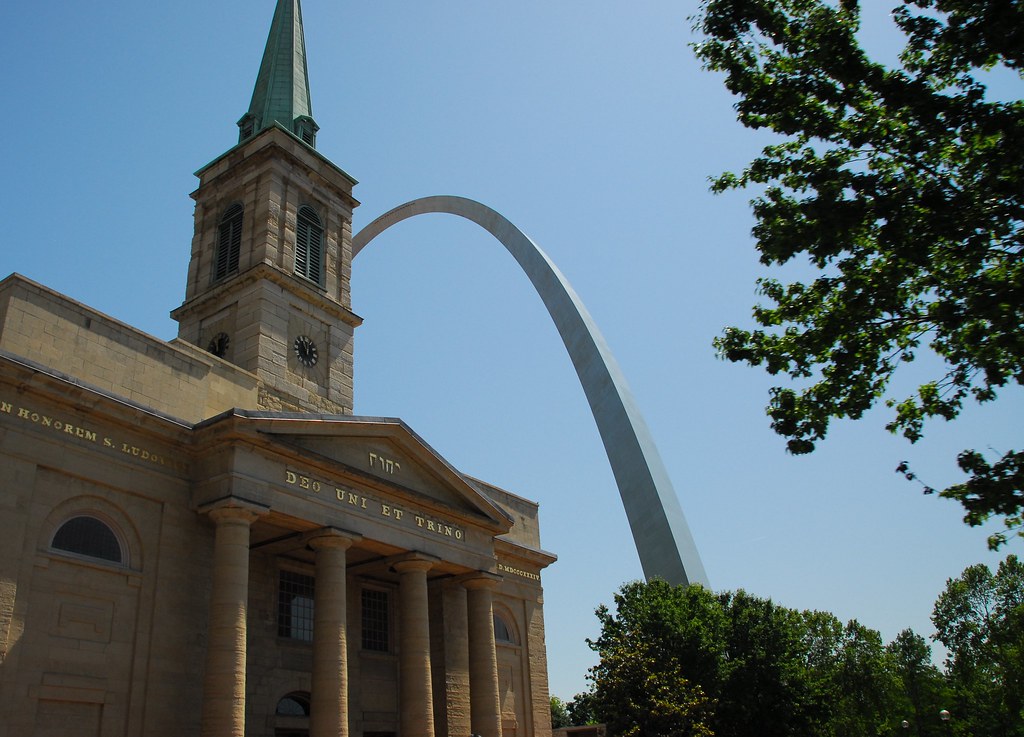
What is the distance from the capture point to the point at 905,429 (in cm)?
1605

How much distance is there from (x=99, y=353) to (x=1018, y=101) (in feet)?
72.3

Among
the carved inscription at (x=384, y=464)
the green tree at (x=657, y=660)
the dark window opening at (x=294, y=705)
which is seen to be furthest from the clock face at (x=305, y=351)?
the green tree at (x=657, y=660)

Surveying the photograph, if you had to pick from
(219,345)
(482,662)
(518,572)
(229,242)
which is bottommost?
(482,662)

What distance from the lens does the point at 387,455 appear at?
92.0 ft

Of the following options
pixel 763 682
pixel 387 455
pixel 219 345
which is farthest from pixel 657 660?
pixel 219 345

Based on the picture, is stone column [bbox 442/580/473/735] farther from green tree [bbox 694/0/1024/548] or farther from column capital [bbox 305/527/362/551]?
green tree [bbox 694/0/1024/548]

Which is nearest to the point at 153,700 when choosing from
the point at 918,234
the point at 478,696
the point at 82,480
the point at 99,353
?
the point at 82,480

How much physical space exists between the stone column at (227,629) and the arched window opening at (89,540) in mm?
2371

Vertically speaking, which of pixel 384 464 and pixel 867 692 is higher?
pixel 384 464

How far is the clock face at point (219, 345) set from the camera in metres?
33.7

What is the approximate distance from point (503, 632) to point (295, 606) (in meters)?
10.6

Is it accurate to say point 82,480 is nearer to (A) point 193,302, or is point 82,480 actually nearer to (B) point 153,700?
(B) point 153,700

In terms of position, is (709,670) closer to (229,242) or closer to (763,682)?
(763,682)

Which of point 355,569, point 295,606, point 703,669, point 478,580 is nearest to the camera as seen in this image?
point 295,606
